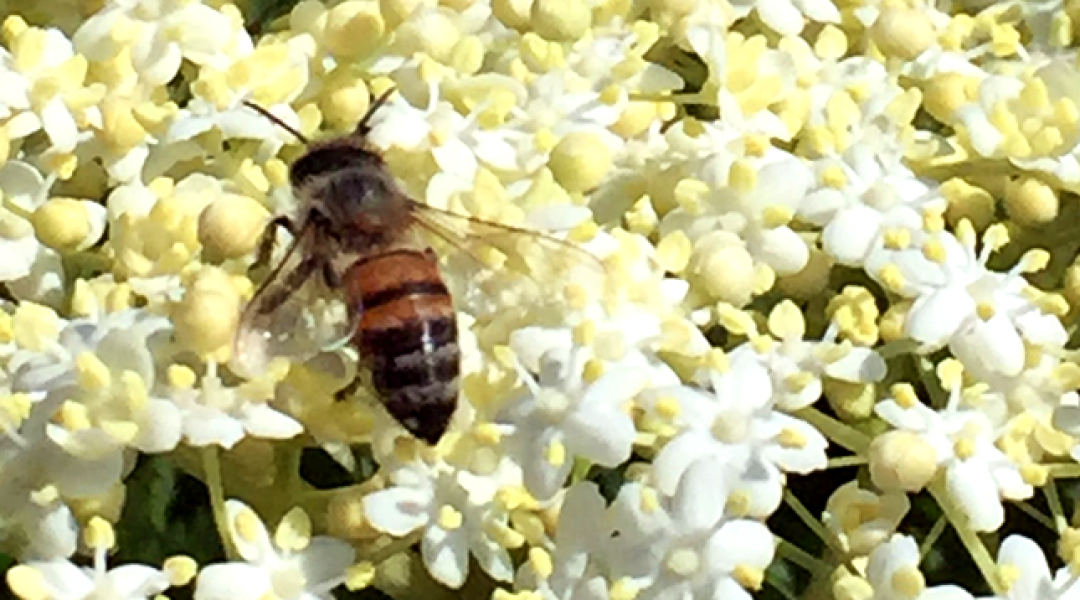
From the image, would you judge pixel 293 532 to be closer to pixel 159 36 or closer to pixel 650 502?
pixel 650 502

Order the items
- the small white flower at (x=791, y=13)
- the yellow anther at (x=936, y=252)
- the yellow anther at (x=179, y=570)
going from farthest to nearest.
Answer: the small white flower at (x=791, y=13), the yellow anther at (x=936, y=252), the yellow anther at (x=179, y=570)

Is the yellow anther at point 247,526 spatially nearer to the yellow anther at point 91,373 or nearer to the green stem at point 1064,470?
the yellow anther at point 91,373

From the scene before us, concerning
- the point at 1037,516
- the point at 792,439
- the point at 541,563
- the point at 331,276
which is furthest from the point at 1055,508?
the point at 331,276

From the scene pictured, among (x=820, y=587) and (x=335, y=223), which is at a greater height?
(x=335, y=223)

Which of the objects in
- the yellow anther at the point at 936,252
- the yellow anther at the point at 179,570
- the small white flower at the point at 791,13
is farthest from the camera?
the small white flower at the point at 791,13

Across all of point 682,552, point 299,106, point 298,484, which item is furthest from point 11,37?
point 682,552

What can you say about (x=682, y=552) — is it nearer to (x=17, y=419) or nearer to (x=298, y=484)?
(x=298, y=484)

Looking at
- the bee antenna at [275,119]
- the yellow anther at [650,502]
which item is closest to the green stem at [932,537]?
the yellow anther at [650,502]
